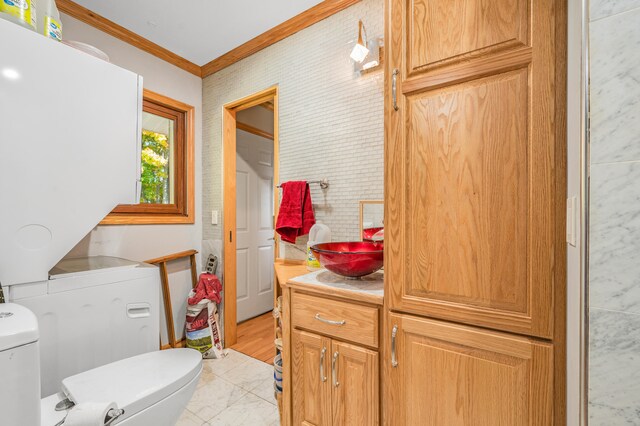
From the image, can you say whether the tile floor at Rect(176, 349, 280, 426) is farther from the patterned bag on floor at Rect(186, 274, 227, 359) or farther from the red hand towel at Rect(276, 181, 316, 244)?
the red hand towel at Rect(276, 181, 316, 244)

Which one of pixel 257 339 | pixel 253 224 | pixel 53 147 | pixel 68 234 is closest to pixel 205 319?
pixel 257 339

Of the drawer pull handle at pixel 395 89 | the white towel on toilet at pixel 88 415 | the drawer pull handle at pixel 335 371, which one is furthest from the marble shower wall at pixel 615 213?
the white towel on toilet at pixel 88 415

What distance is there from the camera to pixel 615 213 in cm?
49

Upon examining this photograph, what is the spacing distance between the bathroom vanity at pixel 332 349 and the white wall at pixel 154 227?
1548mm

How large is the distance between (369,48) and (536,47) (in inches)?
42.7

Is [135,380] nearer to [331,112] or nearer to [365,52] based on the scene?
[331,112]

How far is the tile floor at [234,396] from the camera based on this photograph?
5.23 ft

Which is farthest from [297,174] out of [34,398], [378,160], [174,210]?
[34,398]

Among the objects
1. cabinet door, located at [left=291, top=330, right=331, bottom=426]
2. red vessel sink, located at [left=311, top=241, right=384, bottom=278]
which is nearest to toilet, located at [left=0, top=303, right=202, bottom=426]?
cabinet door, located at [left=291, top=330, right=331, bottom=426]

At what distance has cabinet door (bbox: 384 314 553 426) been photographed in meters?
0.76

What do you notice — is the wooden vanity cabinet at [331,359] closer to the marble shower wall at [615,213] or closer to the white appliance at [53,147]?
the marble shower wall at [615,213]

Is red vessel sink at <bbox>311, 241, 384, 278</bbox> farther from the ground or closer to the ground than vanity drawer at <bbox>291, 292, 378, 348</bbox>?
farther from the ground

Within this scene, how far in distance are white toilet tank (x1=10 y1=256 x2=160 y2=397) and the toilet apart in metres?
0.09

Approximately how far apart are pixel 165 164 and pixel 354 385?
2307 millimetres
